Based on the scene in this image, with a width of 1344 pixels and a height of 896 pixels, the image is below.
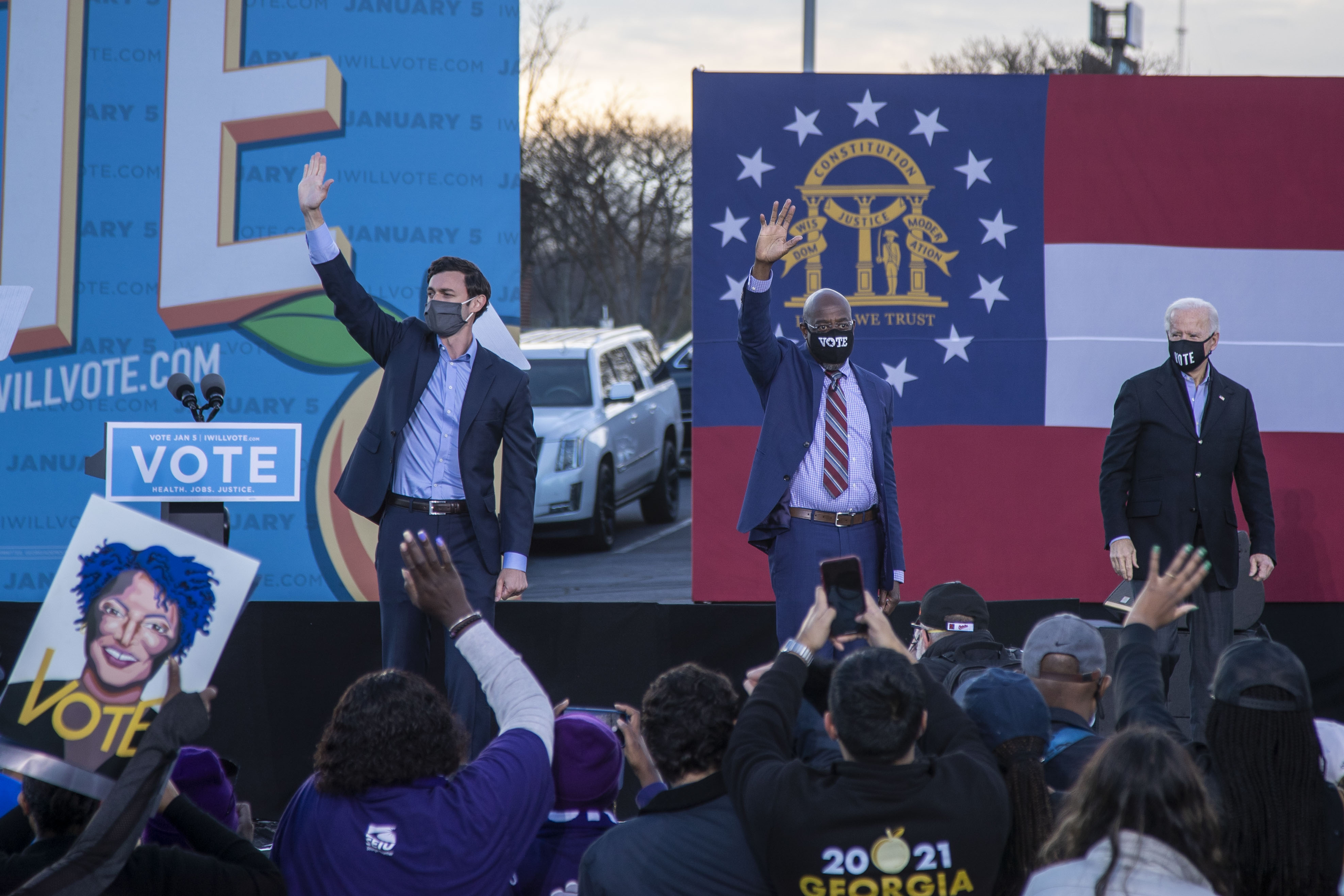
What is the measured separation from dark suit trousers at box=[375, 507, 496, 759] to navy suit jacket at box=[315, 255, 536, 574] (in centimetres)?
5

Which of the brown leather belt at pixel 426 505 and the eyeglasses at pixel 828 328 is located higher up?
the eyeglasses at pixel 828 328

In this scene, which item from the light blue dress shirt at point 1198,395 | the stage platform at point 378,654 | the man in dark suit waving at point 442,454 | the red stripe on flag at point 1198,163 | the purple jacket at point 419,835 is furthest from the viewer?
the red stripe on flag at point 1198,163

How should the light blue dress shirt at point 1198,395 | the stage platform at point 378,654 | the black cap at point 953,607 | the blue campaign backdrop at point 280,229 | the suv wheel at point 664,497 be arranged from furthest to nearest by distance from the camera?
the suv wheel at point 664,497 < the blue campaign backdrop at point 280,229 < the stage platform at point 378,654 < the light blue dress shirt at point 1198,395 < the black cap at point 953,607

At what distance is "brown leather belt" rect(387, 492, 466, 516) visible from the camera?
13.8ft

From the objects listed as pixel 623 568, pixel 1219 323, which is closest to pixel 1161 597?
pixel 1219 323

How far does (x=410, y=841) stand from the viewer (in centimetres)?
227

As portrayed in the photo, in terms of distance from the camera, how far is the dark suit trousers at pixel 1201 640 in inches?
202

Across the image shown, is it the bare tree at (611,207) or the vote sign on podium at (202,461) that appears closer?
the vote sign on podium at (202,461)

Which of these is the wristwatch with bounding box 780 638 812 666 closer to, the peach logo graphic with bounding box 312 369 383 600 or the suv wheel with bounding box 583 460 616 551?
the peach logo graphic with bounding box 312 369 383 600

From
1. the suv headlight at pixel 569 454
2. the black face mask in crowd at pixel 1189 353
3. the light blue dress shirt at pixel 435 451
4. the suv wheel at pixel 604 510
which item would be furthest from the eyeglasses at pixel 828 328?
the suv wheel at pixel 604 510

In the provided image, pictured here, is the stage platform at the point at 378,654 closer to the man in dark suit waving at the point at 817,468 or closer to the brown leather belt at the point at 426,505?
the brown leather belt at the point at 426,505

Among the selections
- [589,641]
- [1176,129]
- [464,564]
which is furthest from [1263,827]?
[1176,129]

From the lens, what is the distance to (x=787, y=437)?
4.54m

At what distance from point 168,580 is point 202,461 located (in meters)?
1.96
